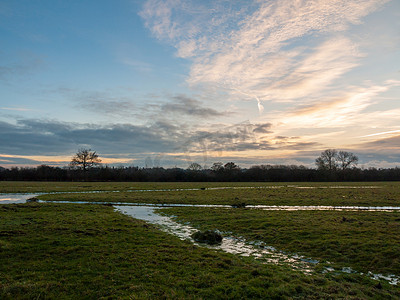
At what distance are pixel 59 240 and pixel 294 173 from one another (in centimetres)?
14186

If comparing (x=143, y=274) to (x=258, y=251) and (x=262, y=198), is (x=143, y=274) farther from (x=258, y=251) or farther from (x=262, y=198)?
(x=262, y=198)

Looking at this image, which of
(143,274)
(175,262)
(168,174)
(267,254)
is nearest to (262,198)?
(267,254)

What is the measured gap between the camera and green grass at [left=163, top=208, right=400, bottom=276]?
11617 millimetres

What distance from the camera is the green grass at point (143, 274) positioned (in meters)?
8.21

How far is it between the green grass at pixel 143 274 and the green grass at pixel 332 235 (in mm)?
2579

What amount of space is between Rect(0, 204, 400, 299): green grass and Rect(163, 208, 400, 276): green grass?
2579 millimetres

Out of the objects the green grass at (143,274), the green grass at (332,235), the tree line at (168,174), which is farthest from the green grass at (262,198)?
the tree line at (168,174)

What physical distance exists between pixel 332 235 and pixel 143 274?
38.5 feet

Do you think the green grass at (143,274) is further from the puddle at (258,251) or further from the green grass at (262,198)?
the green grass at (262,198)

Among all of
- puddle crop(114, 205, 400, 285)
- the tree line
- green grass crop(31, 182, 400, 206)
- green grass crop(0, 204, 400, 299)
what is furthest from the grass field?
the tree line

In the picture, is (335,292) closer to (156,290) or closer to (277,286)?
(277,286)

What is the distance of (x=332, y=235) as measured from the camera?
15.5 metres

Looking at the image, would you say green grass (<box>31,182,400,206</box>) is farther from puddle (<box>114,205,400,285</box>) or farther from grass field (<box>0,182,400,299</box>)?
puddle (<box>114,205,400,285</box>)

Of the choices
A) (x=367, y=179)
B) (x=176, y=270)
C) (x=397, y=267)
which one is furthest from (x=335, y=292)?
(x=367, y=179)
